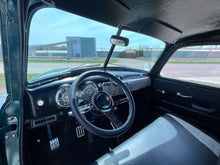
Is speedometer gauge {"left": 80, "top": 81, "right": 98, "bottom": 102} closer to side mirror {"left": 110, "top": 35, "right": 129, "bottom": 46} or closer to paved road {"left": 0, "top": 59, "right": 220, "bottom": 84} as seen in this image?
paved road {"left": 0, "top": 59, "right": 220, "bottom": 84}

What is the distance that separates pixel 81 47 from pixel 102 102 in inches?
34.1

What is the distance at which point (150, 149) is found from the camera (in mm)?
1212

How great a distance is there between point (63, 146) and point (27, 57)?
4.03 feet

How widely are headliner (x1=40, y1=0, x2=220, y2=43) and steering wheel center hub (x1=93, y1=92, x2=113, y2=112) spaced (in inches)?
36.9

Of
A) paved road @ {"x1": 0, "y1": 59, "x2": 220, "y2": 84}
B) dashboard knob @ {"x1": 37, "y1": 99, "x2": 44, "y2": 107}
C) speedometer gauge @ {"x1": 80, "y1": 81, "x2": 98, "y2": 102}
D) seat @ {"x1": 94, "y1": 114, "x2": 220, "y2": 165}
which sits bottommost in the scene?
seat @ {"x1": 94, "y1": 114, "x2": 220, "y2": 165}

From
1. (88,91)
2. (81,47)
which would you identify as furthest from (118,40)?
(88,91)

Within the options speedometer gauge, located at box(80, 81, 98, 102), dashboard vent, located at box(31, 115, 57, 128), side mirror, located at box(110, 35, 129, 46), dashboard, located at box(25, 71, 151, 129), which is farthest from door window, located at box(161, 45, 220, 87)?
dashboard vent, located at box(31, 115, 57, 128)

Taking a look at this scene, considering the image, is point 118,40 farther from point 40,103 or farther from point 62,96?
point 40,103

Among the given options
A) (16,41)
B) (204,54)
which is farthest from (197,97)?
(16,41)

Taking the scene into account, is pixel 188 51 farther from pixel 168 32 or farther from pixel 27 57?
pixel 27 57

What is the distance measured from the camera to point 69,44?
1.49 metres

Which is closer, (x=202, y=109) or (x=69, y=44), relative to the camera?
(x=69, y=44)

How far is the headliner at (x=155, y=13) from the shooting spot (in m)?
1.14

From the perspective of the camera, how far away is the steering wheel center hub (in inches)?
50.4
